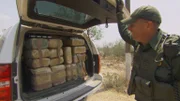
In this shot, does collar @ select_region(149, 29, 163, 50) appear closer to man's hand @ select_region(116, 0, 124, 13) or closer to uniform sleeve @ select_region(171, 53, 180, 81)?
uniform sleeve @ select_region(171, 53, 180, 81)

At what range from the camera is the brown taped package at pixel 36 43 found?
2.59 m

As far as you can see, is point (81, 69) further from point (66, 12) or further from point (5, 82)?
point (5, 82)

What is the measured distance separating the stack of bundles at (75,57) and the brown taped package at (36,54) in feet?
1.66

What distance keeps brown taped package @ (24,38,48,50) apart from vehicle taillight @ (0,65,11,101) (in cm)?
63

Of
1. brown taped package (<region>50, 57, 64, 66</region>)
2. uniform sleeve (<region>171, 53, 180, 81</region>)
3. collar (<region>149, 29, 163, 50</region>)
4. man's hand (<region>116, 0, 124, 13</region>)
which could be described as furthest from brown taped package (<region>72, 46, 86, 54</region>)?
uniform sleeve (<region>171, 53, 180, 81</region>)

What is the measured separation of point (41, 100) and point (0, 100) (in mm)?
582

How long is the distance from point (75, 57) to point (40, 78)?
97cm

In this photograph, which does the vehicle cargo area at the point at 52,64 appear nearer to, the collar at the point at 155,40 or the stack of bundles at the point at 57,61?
the stack of bundles at the point at 57,61

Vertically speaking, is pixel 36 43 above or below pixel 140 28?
below

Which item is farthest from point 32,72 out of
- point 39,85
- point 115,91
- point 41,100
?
point 115,91

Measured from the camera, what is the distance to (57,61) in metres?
3.16

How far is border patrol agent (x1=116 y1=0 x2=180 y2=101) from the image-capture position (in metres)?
1.78

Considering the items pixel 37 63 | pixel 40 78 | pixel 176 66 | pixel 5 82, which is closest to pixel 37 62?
pixel 37 63

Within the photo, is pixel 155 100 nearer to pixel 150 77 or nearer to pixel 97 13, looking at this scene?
pixel 150 77
